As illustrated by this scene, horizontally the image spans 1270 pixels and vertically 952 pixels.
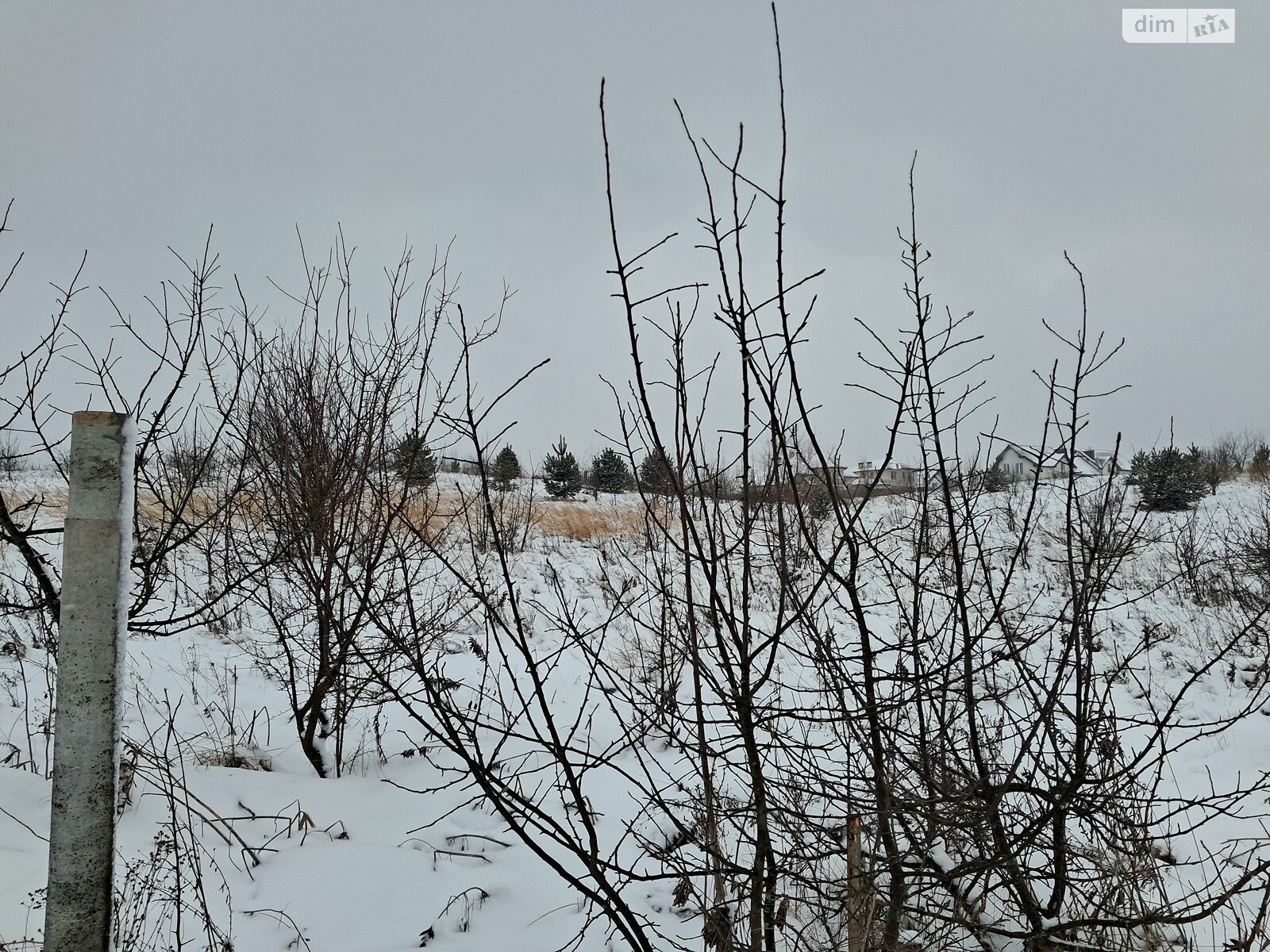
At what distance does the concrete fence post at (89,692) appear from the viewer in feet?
4.91

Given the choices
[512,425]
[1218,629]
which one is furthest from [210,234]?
[1218,629]

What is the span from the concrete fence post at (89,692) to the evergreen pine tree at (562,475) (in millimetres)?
18205

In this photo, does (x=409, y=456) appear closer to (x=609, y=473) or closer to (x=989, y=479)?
(x=989, y=479)

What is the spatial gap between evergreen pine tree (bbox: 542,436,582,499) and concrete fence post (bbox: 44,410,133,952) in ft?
59.7

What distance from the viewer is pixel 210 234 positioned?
3242mm

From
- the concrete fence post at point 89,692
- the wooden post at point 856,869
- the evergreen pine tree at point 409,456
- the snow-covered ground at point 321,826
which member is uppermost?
the evergreen pine tree at point 409,456

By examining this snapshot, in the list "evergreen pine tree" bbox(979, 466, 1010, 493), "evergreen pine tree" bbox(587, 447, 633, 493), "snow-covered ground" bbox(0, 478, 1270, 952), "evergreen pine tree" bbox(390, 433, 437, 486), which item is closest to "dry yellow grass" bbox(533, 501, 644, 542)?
"evergreen pine tree" bbox(587, 447, 633, 493)

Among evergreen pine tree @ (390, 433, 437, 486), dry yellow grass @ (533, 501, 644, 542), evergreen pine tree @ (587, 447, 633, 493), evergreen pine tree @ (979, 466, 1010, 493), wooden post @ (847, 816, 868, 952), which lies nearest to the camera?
wooden post @ (847, 816, 868, 952)

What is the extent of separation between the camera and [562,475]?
20375 millimetres

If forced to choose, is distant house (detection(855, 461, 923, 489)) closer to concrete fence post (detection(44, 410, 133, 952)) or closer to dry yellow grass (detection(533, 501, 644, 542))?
concrete fence post (detection(44, 410, 133, 952))

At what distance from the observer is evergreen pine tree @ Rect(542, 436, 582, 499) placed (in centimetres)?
Answer: 2027

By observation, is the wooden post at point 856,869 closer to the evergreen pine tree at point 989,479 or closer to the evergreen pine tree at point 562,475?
the evergreen pine tree at point 989,479

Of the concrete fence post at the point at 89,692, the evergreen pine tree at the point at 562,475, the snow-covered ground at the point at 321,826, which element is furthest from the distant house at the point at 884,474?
the evergreen pine tree at the point at 562,475

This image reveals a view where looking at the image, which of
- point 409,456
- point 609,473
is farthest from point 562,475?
point 409,456
